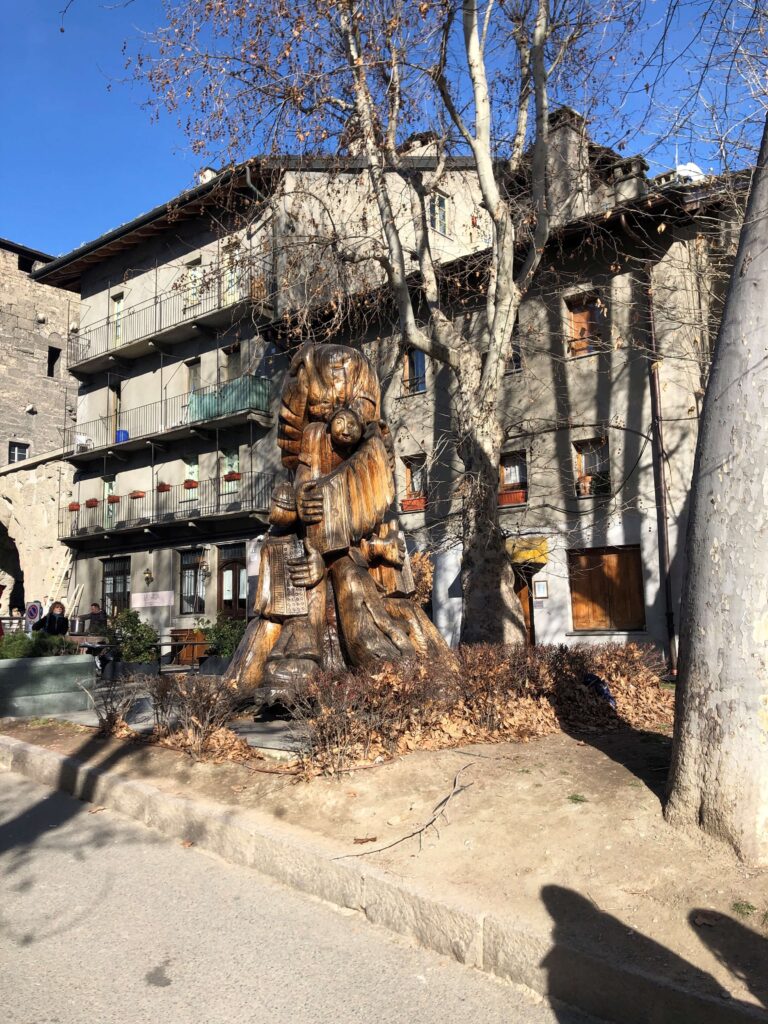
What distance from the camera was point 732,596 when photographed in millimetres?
3865

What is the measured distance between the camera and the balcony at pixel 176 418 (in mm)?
26281

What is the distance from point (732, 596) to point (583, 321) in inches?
673

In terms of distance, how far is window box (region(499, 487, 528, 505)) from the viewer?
67.3 ft

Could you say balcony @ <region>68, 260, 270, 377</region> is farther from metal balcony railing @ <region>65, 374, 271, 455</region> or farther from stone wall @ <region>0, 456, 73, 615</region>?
stone wall @ <region>0, 456, 73, 615</region>

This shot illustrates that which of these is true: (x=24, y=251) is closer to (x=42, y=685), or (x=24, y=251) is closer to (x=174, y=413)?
(x=174, y=413)

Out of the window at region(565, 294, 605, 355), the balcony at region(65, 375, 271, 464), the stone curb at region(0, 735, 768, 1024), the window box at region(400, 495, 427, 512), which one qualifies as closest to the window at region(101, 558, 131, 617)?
the balcony at region(65, 375, 271, 464)

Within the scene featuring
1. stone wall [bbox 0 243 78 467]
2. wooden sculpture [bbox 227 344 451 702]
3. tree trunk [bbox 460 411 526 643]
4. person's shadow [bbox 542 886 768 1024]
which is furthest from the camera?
stone wall [bbox 0 243 78 467]

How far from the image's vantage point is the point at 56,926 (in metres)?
3.89

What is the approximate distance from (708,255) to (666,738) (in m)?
12.9

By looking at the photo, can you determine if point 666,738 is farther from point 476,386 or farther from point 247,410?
point 247,410

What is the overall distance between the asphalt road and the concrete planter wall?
201 inches

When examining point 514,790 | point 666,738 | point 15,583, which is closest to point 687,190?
point 666,738

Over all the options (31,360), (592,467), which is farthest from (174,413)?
(592,467)

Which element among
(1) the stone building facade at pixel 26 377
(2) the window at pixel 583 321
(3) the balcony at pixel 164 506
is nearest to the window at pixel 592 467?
(2) the window at pixel 583 321
